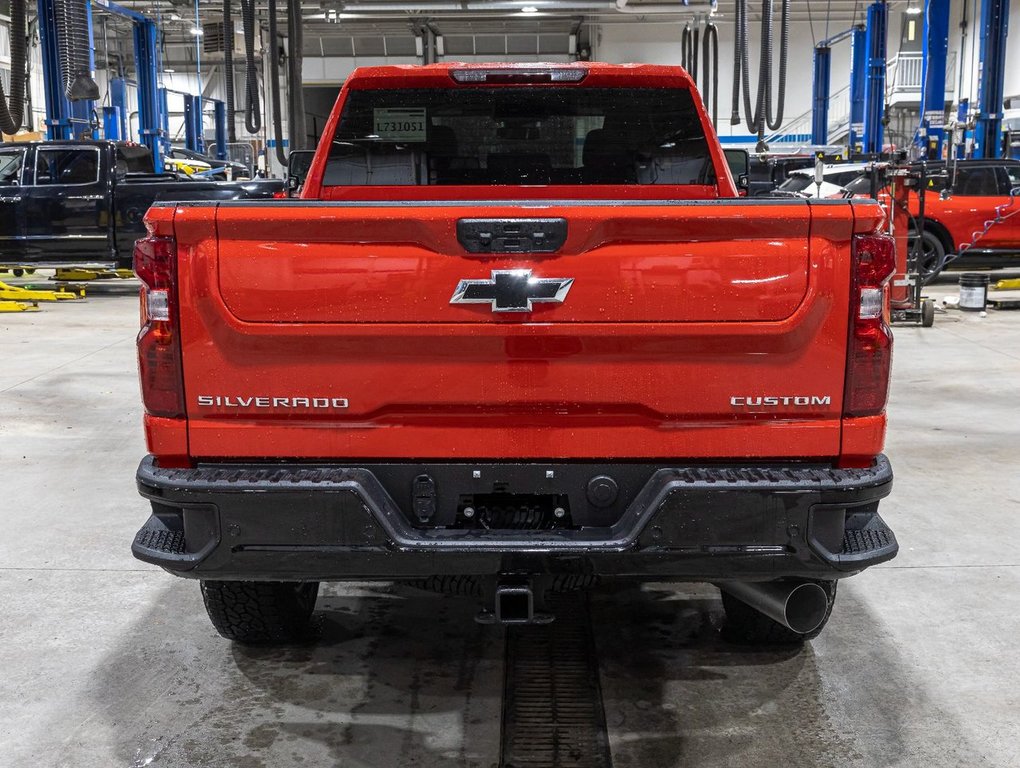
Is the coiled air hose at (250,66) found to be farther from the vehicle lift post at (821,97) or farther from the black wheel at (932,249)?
the vehicle lift post at (821,97)

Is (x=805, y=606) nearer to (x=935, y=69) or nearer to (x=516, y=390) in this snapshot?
(x=516, y=390)

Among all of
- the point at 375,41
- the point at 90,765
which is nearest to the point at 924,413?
the point at 90,765

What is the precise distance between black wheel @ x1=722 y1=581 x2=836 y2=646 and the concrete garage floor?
0.18 ft

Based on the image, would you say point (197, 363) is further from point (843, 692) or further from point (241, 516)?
point (843, 692)

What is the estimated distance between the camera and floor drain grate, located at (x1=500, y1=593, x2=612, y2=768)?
9.40ft

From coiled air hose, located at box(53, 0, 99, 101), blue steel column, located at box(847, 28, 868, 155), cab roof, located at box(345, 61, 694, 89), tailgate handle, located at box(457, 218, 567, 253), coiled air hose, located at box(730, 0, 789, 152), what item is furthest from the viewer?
blue steel column, located at box(847, 28, 868, 155)

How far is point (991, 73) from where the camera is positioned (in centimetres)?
1627

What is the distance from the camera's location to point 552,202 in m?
2.59

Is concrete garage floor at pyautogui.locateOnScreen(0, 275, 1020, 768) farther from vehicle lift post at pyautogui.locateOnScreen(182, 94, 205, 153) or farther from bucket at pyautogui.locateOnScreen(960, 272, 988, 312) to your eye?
vehicle lift post at pyautogui.locateOnScreen(182, 94, 205, 153)

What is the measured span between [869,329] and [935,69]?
15.2m

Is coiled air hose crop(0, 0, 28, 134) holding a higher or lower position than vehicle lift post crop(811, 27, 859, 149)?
lower

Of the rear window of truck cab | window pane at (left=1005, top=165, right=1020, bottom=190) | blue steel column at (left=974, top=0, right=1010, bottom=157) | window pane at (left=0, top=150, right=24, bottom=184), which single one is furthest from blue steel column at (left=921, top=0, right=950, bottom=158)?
the rear window of truck cab

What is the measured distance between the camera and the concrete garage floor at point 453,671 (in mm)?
2934

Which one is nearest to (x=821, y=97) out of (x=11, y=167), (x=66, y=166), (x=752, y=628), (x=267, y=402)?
(x=66, y=166)
